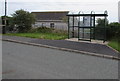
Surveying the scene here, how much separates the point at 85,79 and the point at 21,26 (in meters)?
22.4

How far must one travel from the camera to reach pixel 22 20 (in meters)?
27.3

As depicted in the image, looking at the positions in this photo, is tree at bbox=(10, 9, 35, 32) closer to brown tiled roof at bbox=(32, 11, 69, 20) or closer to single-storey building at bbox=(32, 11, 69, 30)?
single-storey building at bbox=(32, 11, 69, 30)

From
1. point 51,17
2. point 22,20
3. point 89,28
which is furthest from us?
point 51,17

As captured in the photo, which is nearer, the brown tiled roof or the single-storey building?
the single-storey building

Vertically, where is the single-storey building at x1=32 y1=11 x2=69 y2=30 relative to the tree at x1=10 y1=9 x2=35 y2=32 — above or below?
above

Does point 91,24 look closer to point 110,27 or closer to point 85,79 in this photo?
point 110,27

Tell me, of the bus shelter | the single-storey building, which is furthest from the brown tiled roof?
the bus shelter

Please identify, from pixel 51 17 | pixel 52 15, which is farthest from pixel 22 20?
pixel 52 15

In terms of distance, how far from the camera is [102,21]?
1888 centimetres

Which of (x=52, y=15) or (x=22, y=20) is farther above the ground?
(x=52, y=15)

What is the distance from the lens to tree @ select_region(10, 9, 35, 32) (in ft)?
89.5

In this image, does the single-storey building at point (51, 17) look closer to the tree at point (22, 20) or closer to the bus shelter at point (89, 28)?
the tree at point (22, 20)

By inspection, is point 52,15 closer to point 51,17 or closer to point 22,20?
point 51,17

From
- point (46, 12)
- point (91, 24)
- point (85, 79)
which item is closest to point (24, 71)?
point (85, 79)
